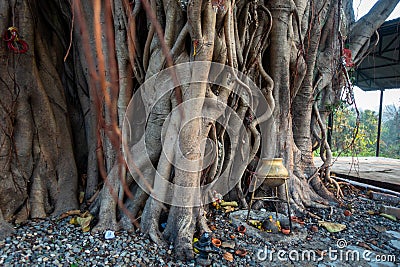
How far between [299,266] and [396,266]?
61 centimetres

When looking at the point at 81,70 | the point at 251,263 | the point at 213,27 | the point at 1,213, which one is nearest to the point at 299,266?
the point at 251,263

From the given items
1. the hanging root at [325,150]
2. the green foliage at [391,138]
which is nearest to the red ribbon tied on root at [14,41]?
the hanging root at [325,150]

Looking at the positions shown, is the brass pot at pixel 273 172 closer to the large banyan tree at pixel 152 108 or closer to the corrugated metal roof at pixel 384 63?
the large banyan tree at pixel 152 108

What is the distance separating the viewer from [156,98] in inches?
70.1

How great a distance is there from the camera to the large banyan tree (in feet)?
5.43

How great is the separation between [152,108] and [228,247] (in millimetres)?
1064

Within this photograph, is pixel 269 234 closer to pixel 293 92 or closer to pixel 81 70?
pixel 293 92

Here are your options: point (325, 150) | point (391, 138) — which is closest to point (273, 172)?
point (325, 150)

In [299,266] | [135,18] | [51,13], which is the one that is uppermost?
[51,13]

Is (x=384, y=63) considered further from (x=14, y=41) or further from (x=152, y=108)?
(x=14, y=41)

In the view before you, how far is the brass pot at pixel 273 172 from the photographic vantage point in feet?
5.95

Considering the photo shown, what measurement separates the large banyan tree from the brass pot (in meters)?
0.37

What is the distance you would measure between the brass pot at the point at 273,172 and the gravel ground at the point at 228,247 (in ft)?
1.28

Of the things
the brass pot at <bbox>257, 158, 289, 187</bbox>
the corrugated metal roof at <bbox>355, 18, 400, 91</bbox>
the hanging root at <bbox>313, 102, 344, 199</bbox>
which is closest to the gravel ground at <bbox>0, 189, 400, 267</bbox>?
the brass pot at <bbox>257, 158, 289, 187</bbox>
